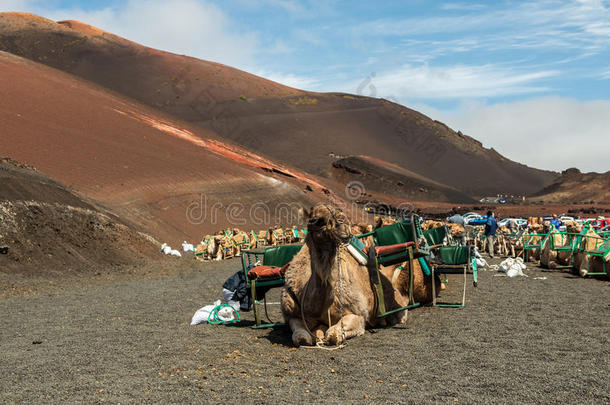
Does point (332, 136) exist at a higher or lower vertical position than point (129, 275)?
higher

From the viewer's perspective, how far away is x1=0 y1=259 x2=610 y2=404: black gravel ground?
629 centimetres

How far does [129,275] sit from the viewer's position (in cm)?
2223

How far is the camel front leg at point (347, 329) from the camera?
834 centimetres

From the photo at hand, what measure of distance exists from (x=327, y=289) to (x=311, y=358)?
999 millimetres

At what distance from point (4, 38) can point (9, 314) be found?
170 m

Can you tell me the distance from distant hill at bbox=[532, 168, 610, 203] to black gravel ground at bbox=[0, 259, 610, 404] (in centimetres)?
9101

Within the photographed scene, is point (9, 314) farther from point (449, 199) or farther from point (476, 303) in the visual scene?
point (449, 199)

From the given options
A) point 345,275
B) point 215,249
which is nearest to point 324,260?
point 345,275

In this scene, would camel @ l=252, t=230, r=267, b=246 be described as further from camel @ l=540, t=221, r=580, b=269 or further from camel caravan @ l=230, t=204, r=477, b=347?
camel caravan @ l=230, t=204, r=477, b=347

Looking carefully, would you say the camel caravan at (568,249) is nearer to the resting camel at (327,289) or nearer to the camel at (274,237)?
the resting camel at (327,289)

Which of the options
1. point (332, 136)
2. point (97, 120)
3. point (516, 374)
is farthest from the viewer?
point (332, 136)

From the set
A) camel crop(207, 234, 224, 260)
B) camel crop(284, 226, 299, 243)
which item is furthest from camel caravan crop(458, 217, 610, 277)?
camel crop(284, 226, 299, 243)

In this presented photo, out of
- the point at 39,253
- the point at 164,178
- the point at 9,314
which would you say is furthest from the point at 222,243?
the point at 164,178

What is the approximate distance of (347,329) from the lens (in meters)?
8.58
